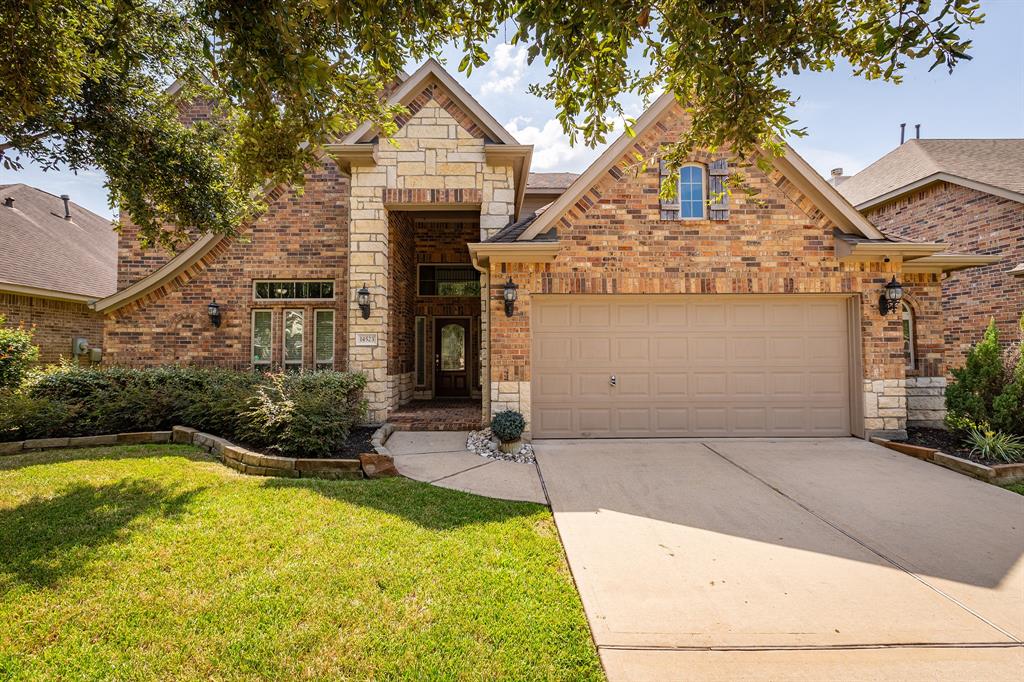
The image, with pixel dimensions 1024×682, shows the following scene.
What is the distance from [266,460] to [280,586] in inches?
126

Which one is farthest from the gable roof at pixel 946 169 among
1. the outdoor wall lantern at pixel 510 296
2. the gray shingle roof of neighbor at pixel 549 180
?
the outdoor wall lantern at pixel 510 296

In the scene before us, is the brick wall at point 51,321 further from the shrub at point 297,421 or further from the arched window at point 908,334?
the arched window at point 908,334

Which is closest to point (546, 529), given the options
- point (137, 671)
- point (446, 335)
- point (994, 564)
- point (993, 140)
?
point (137, 671)

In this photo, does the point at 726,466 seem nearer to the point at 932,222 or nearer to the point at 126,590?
the point at 126,590

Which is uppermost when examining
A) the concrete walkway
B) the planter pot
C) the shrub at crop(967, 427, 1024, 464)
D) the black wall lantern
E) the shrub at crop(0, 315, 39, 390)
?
the black wall lantern

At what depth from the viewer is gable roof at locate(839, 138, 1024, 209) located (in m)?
11.8

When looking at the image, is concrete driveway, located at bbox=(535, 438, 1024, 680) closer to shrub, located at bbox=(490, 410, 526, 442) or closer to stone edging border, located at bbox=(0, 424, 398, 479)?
shrub, located at bbox=(490, 410, 526, 442)

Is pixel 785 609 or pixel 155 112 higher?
pixel 155 112

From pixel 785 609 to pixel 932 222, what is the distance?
631 inches

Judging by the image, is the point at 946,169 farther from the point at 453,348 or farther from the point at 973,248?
the point at 453,348

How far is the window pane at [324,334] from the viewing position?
10.2 metres

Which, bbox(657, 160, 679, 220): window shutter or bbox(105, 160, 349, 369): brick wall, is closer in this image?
bbox(657, 160, 679, 220): window shutter

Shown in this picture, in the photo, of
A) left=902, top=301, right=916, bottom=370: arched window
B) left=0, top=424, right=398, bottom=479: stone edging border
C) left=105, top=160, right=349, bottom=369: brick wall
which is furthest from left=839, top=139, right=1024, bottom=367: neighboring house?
left=105, top=160, right=349, bottom=369: brick wall

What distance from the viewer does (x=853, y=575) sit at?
11.2 feet
